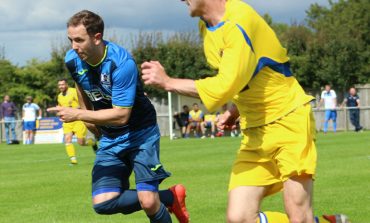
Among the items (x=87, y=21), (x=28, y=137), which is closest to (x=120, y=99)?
(x=87, y=21)

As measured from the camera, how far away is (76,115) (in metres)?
6.37

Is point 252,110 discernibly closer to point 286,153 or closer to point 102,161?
point 286,153

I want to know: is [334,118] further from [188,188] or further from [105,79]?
[105,79]

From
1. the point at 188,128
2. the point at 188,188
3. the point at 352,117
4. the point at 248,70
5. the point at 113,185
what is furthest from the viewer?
the point at 188,128

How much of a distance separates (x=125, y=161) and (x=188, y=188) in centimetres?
447

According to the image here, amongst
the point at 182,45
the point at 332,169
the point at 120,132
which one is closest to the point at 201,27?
the point at 120,132

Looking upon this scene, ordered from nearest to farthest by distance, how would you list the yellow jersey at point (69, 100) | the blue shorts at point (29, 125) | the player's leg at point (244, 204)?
1. the player's leg at point (244, 204)
2. the yellow jersey at point (69, 100)
3. the blue shorts at point (29, 125)

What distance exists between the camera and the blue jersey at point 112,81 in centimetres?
666

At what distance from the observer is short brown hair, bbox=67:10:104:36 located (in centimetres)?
653

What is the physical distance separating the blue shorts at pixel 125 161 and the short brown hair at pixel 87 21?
3.56ft

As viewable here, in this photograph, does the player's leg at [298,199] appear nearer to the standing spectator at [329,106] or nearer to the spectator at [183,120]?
the standing spectator at [329,106]

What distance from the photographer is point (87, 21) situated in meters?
6.53

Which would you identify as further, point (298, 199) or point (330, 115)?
point (330, 115)

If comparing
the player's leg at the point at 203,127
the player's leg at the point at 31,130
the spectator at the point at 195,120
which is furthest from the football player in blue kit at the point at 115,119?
the spectator at the point at 195,120
